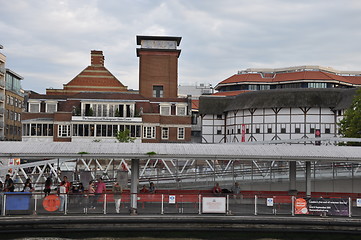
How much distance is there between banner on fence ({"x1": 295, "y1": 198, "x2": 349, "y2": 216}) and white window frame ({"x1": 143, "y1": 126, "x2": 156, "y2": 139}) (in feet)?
148

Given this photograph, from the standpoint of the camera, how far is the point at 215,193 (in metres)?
22.0

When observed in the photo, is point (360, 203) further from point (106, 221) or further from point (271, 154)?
point (106, 221)

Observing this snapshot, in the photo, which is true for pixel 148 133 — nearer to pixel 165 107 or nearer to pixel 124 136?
pixel 165 107

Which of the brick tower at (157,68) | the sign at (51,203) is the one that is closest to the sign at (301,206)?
the sign at (51,203)

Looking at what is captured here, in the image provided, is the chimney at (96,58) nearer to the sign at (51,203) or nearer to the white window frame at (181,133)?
the white window frame at (181,133)

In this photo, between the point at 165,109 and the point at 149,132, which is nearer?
the point at 149,132

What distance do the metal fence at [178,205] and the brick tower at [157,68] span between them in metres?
56.8

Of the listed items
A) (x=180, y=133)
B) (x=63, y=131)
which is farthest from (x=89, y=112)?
(x=180, y=133)

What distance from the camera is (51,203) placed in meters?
20.8

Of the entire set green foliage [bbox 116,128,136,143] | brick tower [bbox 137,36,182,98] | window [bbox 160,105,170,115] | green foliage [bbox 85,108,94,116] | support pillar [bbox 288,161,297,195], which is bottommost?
support pillar [bbox 288,161,297,195]

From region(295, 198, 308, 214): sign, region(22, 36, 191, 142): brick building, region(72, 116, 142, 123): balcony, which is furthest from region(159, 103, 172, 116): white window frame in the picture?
region(295, 198, 308, 214): sign

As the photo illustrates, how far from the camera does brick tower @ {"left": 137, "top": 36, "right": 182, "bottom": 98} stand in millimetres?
77875

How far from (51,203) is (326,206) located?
11.7m

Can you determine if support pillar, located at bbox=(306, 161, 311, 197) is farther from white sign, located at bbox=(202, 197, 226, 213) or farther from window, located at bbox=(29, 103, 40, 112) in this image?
window, located at bbox=(29, 103, 40, 112)
